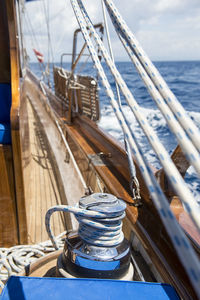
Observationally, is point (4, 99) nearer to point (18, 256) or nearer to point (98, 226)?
point (18, 256)

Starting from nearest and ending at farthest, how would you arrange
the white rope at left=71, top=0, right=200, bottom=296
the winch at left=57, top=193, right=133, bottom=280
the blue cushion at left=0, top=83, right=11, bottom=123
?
1. the white rope at left=71, top=0, right=200, bottom=296
2. the winch at left=57, top=193, right=133, bottom=280
3. the blue cushion at left=0, top=83, right=11, bottom=123

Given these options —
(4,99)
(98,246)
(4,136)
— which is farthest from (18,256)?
(4,99)

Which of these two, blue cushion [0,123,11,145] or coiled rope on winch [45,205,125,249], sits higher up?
blue cushion [0,123,11,145]

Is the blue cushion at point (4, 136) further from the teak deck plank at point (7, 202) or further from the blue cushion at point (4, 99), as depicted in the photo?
the blue cushion at point (4, 99)

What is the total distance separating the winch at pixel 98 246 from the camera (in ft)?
2.49

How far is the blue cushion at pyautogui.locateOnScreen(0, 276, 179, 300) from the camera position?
625mm

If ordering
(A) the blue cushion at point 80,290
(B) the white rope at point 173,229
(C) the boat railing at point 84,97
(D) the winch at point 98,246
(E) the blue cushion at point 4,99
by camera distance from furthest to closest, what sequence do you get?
1. (C) the boat railing at point 84,97
2. (E) the blue cushion at point 4,99
3. (D) the winch at point 98,246
4. (A) the blue cushion at point 80,290
5. (B) the white rope at point 173,229

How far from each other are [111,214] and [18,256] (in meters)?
0.77

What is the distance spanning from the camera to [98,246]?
783 mm

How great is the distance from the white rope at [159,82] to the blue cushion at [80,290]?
37 centimetres

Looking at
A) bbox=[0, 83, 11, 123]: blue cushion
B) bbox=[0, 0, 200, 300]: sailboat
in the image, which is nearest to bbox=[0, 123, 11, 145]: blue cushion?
bbox=[0, 0, 200, 300]: sailboat

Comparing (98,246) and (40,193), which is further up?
(98,246)

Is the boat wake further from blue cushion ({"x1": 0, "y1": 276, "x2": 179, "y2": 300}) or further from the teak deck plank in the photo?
blue cushion ({"x1": 0, "y1": 276, "x2": 179, "y2": 300})

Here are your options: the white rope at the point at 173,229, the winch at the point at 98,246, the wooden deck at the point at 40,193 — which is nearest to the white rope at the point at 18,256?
the wooden deck at the point at 40,193
